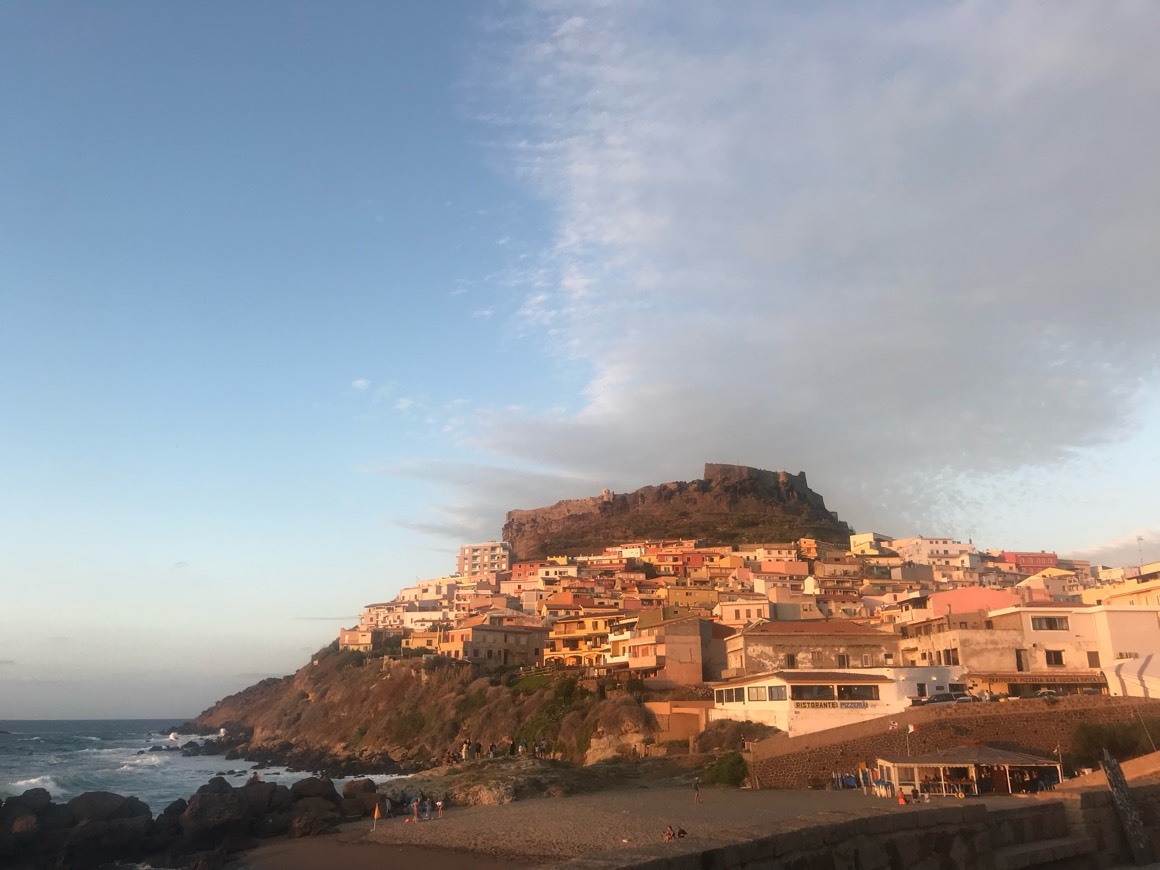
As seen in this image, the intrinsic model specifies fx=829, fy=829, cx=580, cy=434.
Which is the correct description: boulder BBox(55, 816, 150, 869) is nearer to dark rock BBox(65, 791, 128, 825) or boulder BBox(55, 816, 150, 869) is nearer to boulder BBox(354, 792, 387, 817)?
dark rock BBox(65, 791, 128, 825)

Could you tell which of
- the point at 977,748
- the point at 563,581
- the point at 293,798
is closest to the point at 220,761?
the point at 563,581

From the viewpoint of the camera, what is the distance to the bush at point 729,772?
31.4 m

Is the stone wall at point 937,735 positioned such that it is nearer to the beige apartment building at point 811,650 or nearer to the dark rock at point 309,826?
the beige apartment building at point 811,650

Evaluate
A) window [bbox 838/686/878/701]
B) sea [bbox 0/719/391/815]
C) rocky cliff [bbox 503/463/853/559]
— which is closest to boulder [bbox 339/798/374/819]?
sea [bbox 0/719/391/815]

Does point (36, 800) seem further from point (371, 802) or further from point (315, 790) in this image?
point (371, 802)

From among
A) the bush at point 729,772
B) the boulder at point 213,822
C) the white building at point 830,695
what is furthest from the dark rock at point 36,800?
the white building at point 830,695

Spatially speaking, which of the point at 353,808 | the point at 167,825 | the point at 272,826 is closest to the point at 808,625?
the point at 353,808

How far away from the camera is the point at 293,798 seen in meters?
33.7

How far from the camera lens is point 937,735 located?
2947 cm

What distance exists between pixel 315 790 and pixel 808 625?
88.8ft

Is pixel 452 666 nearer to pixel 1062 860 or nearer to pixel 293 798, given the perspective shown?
pixel 293 798

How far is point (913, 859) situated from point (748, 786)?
975 inches

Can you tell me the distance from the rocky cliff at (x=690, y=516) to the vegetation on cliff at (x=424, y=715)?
46.4 metres

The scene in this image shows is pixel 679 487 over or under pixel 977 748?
over
